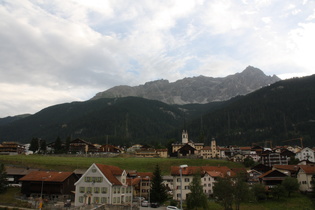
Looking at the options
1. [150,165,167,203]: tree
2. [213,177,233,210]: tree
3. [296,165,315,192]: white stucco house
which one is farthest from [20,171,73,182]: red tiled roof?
[296,165,315,192]: white stucco house

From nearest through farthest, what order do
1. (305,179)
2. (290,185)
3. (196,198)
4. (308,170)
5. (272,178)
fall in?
1. (196,198)
2. (290,185)
3. (305,179)
4. (308,170)
5. (272,178)

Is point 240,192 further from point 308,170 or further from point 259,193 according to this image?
point 308,170

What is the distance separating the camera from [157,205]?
5822 centimetres

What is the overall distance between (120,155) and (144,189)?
1993 inches

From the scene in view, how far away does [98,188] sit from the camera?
2341 inches

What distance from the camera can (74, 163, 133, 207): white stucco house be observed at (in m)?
58.8

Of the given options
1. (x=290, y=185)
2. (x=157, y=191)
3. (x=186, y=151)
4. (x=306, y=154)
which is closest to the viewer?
(x=157, y=191)

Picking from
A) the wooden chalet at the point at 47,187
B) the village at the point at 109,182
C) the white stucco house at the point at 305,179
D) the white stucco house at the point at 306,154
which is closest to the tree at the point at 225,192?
the village at the point at 109,182

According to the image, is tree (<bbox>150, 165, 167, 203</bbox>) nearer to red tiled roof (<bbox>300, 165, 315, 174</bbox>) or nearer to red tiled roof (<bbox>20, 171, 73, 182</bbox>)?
red tiled roof (<bbox>20, 171, 73, 182</bbox>)

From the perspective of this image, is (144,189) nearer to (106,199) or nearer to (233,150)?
(106,199)

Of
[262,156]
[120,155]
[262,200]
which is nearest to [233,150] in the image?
[262,156]

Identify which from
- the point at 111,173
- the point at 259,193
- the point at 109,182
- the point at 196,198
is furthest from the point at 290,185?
the point at 109,182

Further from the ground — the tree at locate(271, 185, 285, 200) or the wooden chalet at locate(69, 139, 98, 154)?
the wooden chalet at locate(69, 139, 98, 154)

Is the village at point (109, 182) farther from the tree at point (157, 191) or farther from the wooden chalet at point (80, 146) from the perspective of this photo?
the wooden chalet at point (80, 146)
